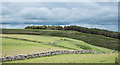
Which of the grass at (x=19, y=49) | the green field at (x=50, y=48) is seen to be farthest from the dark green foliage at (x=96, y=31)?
the grass at (x=19, y=49)

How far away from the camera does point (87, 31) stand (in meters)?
110

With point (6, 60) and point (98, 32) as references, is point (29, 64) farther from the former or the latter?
point (98, 32)

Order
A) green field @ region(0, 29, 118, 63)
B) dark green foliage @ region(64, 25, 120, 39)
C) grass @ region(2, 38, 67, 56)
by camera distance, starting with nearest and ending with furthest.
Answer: green field @ region(0, 29, 118, 63)
grass @ region(2, 38, 67, 56)
dark green foliage @ region(64, 25, 120, 39)

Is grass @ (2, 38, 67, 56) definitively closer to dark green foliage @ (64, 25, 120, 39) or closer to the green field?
the green field

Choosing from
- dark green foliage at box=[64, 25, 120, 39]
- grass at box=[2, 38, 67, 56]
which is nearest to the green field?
grass at box=[2, 38, 67, 56]

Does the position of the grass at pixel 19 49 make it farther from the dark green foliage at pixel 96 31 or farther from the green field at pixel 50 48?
the dark green foliage at pixel 96 31

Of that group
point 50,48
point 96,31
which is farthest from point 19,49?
point 96,31

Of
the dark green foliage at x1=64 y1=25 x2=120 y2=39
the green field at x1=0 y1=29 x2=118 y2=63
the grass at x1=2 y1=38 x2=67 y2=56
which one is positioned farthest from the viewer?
the dark green foliage at x1=64 y1=25 x2=120 y2=39

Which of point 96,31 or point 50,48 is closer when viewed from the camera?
point 50,48

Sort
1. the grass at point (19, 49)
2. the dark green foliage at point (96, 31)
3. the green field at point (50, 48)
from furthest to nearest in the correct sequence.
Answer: the dark green foliage at point (96, 31) < the grass at point (19, 49) < the green field at point (50, 48)

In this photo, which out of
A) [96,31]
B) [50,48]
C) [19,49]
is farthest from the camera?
[96,31]

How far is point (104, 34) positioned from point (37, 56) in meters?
81.8

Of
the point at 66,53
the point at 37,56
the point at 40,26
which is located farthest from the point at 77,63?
the point at 40,26

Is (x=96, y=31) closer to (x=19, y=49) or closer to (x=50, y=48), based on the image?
(x=50, y=48)
